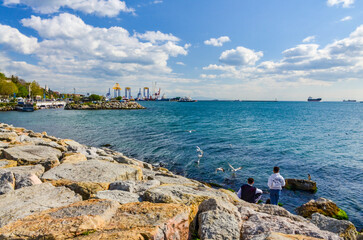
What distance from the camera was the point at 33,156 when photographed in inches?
384

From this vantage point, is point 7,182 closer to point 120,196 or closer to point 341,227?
point 120,196

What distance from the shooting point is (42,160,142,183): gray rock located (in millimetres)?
7490

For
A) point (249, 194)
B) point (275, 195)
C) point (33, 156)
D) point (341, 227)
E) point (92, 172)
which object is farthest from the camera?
point (275, 195)

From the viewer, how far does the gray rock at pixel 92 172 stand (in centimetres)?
749

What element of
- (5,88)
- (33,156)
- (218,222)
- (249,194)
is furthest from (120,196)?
(5,88)

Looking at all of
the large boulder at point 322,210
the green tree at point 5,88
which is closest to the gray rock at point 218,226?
the large boulder at point 322,210

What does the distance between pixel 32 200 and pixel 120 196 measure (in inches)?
87.4

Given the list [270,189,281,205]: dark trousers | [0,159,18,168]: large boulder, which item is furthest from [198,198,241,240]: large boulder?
[0,159,18,168]: large boulder

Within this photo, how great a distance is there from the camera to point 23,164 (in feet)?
29.7

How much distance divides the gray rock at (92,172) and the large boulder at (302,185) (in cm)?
1093

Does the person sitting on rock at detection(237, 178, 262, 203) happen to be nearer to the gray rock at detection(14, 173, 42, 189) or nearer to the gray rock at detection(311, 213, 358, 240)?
the gray rock at detection(311, 213, 358, 240)

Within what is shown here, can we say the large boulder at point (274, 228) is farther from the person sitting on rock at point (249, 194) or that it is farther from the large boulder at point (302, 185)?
the large boulder at point (302, 185)

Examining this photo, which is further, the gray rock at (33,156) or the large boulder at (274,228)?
the gray rock at (33,156)

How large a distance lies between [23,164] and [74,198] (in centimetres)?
529
